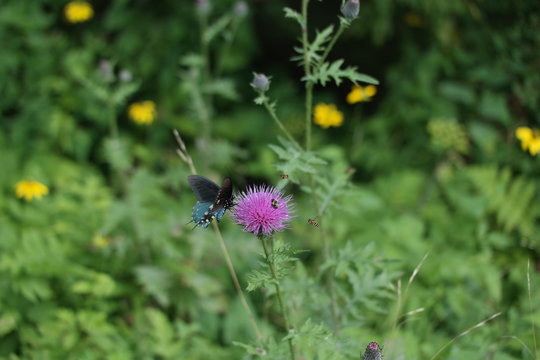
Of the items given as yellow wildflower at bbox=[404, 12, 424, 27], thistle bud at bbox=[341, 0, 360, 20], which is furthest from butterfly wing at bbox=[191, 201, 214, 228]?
yellow wildflower at bbox=[404, 12, 424, 27]

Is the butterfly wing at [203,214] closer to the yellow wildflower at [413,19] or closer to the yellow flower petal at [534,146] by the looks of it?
the yellow flower petal at [534,146]

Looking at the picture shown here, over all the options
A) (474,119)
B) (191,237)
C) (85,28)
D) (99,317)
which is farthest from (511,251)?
(85,28)

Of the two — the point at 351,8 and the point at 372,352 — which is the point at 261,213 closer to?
the point at 372,352

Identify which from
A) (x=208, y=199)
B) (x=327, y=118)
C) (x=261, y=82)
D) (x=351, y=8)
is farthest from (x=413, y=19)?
(x=208, y=199)

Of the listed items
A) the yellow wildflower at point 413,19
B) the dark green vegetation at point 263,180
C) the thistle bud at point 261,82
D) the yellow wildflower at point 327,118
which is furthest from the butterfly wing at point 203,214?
the yellow wildflower at point 413,19

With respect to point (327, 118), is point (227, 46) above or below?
above

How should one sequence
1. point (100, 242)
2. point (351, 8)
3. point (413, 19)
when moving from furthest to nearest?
1. point (413, 19)
2. point (100, 242)
3. point (351, 8)

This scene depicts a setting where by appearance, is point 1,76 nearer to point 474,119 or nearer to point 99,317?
point 99,317
